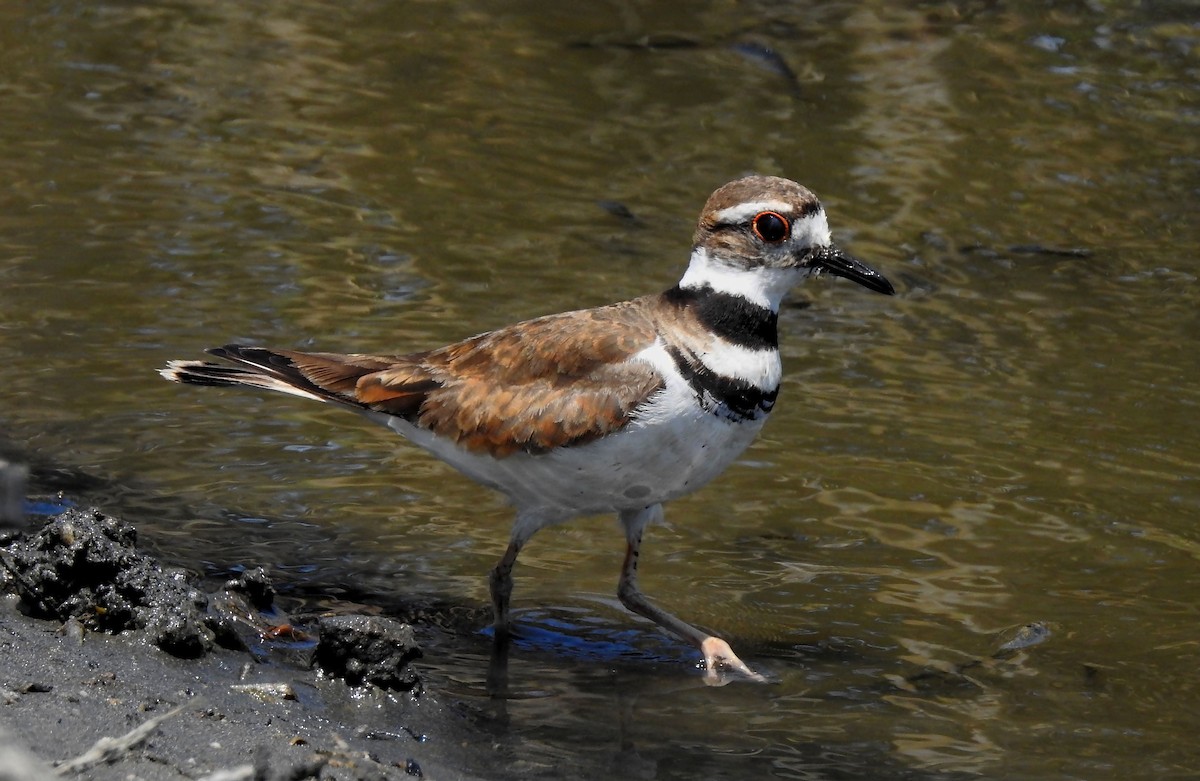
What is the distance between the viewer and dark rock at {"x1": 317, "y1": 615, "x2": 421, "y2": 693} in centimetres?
538

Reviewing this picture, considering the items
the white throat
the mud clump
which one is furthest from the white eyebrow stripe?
the mud clump

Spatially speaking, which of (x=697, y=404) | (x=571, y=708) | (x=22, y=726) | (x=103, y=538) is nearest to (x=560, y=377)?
(x=697, y=404)

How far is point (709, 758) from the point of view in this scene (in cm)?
542

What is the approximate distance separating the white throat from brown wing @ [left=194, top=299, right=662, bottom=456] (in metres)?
0.27

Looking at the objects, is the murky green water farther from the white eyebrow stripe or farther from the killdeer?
the white eyebrow stripe

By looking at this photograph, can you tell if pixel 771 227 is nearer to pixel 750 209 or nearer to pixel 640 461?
pixel 750 209

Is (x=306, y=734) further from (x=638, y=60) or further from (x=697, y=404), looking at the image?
(x=638, y=60)

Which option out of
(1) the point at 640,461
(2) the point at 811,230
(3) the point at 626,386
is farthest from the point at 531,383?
(2) the point at 811,230

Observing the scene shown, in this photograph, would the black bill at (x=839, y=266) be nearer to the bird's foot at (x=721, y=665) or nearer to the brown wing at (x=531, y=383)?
the brown wing at (x=531, y=383)

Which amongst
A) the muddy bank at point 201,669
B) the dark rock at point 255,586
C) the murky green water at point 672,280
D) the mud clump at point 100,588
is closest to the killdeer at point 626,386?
the murky green water at point 672,280

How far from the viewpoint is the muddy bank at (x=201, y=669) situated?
4703 millimetres

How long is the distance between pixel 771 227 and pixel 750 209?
4.2 inches

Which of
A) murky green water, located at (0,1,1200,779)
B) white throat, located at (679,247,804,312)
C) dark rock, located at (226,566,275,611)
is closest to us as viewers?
dark rock, located at (226,566,275,611)

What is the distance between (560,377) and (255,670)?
64.3 inches
